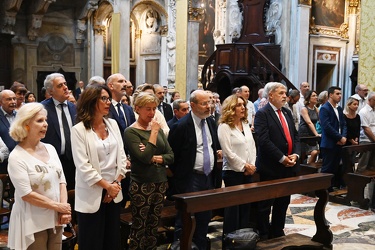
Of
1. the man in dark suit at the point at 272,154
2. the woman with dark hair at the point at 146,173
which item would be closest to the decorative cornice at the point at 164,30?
the man in dark suit at the point at 272,154

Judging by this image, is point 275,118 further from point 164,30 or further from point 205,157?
point 164,30

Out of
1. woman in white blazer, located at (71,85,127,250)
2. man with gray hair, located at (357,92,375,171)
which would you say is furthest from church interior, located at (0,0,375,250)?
woman in white blazer, located at (71,85,127,250)

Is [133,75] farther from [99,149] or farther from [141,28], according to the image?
[99,149]

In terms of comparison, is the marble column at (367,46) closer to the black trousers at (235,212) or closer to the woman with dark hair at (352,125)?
the woman with dark hair at (352,125)

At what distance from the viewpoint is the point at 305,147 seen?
27.1 feet

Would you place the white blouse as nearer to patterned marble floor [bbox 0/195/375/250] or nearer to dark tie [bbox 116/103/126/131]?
patterned marble floor [bbox 0/195/375/250]

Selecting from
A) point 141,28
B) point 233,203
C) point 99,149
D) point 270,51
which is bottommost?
point 233,203

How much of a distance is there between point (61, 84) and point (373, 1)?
6924mm

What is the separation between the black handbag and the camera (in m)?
4.20

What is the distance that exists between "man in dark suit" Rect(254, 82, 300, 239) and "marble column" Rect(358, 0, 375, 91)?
4.75 m

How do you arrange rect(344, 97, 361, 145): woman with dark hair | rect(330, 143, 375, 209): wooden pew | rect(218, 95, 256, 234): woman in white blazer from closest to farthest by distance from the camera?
1. rect(218, 95, 256, 234): woman in white blazer
2. rect(330, 143, 375, 209): wooden pew
3. rect(344, 97, 361, 145): woman with dark hair

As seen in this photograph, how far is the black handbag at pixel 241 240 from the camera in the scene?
4.20 m

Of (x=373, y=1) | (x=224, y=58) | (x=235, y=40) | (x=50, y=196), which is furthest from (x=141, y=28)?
(x=50, y=196)

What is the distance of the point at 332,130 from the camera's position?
702cm
